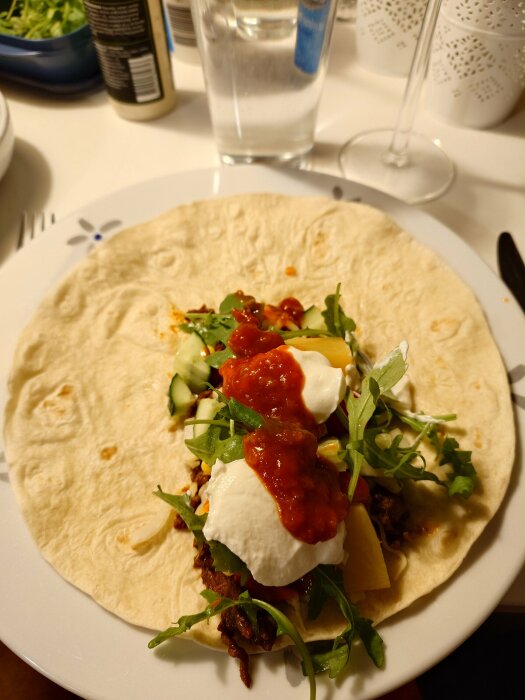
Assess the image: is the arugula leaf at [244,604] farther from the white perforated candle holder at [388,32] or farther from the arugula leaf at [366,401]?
the white perforated candle holder at [388,32]

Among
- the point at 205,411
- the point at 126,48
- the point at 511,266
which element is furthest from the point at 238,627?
the point at 126,48

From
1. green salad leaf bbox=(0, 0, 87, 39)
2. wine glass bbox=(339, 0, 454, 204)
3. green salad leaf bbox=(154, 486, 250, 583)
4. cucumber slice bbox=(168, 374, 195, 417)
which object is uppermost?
green salad leaf bbox=(0, 0, 87, 39)

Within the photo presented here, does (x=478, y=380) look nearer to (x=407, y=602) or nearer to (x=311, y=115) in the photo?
(x=407, y=602)

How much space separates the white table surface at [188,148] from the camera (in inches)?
88.8

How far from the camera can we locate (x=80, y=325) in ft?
5.99

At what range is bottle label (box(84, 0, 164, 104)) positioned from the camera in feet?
6.89

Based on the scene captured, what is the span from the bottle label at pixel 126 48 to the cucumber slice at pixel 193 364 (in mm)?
1349

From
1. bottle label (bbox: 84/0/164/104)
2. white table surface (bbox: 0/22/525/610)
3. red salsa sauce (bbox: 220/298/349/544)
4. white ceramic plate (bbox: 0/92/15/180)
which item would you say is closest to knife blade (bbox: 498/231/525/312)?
white table surface (bbox: 0/22/525/610)

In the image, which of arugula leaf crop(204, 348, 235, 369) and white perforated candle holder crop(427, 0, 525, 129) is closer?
arugula leaf crop(204, 348, 235, 369)

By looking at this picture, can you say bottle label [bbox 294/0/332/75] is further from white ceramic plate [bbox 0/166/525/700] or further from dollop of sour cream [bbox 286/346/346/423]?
white ceramic plate [bbox 0/166/525/700]

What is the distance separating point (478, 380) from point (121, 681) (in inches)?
50.2

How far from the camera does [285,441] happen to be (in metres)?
1.27

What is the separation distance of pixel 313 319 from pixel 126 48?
4.78ft

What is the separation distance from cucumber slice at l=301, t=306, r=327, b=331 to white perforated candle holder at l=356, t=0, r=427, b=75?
1.59 metres
